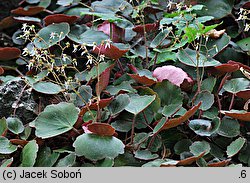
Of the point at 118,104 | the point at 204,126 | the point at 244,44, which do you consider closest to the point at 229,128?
the point at 204,126

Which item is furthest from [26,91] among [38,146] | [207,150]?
[207,150]

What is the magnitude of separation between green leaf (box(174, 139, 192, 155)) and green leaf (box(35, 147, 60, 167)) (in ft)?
0.96

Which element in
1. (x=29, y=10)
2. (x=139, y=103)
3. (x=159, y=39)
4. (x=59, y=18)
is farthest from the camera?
(x=29, y=10)

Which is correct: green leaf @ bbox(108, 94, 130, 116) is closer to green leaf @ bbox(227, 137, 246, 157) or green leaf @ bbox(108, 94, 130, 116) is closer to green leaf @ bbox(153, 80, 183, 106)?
green leaf @ bbox(153, 80, 183, 106)

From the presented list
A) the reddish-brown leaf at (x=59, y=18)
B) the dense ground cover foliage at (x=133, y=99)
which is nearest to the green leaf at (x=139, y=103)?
the dense ground cover foliage at (x=133, y=99)

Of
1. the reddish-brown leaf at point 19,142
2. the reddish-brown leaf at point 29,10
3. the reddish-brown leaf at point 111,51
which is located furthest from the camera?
the reddish-brown leaf at point 29,10

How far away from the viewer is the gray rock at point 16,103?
118cm

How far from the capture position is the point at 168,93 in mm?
1145

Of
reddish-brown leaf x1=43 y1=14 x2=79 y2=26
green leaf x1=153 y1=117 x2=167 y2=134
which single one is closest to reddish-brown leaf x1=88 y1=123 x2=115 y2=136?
green leaf x1=153 y1=117 x2=167 y2=134

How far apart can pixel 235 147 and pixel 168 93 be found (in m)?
0.23

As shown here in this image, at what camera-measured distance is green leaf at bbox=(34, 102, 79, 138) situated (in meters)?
1.02

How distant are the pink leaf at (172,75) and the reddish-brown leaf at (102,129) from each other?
0.92 ft

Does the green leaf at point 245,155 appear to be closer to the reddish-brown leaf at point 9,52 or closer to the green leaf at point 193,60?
the green leaf at point 193,60

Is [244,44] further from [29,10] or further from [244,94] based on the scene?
[29,10]
